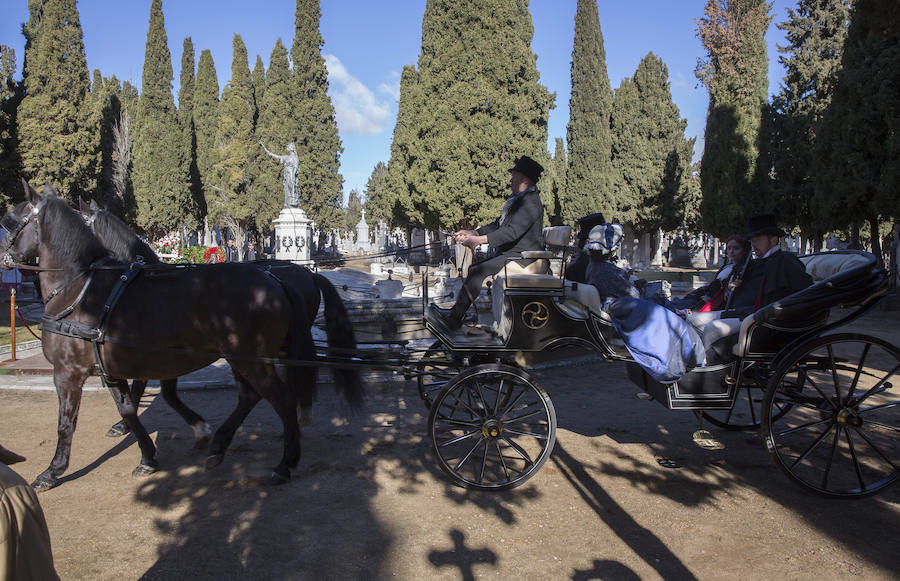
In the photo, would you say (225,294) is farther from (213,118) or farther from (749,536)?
(213,118)

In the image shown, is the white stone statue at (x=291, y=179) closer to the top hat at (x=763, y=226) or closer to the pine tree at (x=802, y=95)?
the top hat at (x=763, y=226)

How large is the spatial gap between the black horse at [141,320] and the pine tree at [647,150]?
31437 mm

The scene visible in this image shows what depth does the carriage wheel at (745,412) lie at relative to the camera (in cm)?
451

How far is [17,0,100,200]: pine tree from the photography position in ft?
68.0

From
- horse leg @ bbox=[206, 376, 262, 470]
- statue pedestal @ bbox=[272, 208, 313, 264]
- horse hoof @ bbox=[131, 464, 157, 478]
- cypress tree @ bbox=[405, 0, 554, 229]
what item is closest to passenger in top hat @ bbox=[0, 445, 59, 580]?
horse leg @ bbox=[206, 376, 262, 470]

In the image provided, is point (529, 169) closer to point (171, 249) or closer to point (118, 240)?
point (118, 240)

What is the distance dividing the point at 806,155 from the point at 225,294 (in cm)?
2426

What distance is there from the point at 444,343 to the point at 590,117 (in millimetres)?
31359

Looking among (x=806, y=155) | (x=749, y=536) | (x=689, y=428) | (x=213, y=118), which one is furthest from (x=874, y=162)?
(x=213, y=118)

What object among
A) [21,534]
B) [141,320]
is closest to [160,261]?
[141,320]

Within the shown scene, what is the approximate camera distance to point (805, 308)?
4.14m

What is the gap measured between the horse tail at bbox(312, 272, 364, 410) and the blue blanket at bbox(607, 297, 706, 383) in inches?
89.1

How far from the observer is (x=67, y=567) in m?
3.32

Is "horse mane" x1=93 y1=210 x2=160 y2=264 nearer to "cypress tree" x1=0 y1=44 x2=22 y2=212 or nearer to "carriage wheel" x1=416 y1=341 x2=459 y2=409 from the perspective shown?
"carriage wheel" x1=416 y1=341 x2=459 y2=409
